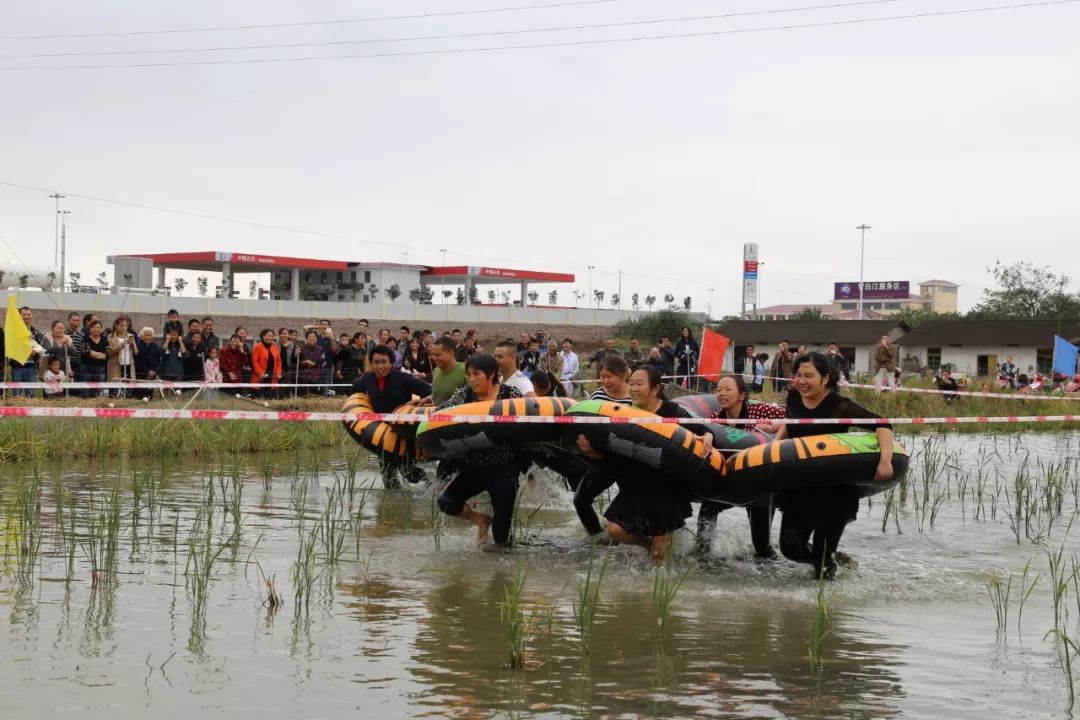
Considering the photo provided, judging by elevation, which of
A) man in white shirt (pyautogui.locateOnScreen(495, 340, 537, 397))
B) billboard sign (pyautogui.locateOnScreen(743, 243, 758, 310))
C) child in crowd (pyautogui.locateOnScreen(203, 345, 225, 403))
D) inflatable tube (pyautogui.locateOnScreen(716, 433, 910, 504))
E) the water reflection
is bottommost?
the water reflection

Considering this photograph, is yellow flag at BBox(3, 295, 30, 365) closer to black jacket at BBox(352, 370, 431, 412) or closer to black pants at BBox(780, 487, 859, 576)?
black jacket at BBox(352, 370, 431, 412)

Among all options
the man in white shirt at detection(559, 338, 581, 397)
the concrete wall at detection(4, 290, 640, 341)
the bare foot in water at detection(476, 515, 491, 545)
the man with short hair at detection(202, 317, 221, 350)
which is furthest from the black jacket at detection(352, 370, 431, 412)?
the concrete wall at detection(4, 290, 640, 341)

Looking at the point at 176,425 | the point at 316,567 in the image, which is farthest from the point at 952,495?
the point at 176,425

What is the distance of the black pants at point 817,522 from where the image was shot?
24.6 ft

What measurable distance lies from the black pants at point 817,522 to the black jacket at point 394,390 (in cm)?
421

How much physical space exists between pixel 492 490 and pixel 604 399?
102 centimetres

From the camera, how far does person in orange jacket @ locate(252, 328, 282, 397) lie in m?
17.4

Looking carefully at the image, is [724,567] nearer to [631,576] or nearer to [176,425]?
[631,576]

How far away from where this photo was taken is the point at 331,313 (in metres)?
51.6

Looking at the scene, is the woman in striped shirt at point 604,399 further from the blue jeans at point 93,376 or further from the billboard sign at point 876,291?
the billboard sign at point 876,291

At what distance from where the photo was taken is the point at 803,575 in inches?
309

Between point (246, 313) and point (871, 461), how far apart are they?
4413 centimetres

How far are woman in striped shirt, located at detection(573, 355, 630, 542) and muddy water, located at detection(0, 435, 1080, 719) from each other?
341 millimetres

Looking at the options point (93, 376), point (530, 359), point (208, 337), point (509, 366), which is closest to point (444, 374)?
point (509, 366)
